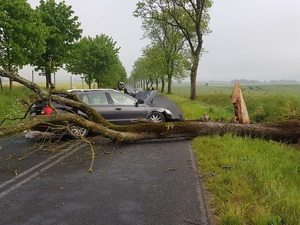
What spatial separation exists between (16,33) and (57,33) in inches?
317

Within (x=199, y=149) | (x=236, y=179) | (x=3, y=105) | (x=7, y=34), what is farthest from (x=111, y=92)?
(x=7, y=34)

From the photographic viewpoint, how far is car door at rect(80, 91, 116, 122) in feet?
32.2

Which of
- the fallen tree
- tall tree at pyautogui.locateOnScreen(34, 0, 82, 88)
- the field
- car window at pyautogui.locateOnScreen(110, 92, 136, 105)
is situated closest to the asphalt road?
the field

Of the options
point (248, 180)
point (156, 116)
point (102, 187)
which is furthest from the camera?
point (156, 116)

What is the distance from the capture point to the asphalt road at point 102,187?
3.81 metres

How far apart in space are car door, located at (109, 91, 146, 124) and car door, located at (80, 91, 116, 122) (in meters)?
0.18

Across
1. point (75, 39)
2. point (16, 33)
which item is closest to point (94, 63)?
point (75, 39)

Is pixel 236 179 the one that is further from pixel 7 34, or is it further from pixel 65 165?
pixel 7 34

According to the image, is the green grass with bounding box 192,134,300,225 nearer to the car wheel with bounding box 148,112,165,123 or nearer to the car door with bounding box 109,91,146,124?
the car wheel with bounding box 148,112,165,123

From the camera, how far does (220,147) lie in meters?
7.16

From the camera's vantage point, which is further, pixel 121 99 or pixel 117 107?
pixel 121 99

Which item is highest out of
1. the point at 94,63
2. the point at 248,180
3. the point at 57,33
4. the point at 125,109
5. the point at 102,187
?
the point at 57,33

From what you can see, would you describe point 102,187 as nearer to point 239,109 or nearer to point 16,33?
point 239,109

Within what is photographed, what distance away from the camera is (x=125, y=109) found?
1016 cm
